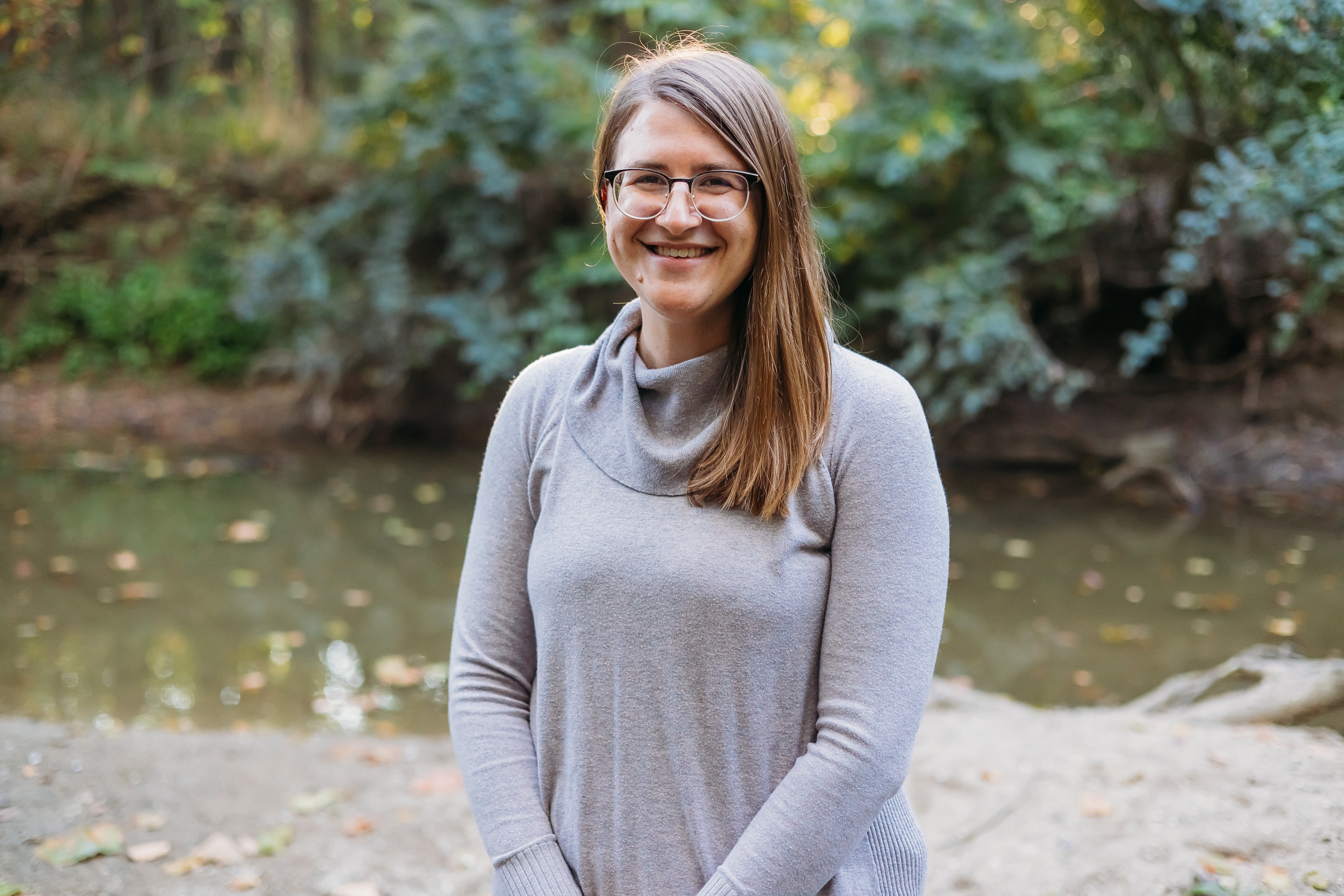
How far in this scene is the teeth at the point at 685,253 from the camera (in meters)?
1.35

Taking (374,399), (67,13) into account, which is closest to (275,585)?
(67,13)

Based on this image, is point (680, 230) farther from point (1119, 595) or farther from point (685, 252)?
point (1119, 595)

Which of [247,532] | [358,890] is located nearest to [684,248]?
[358,890]

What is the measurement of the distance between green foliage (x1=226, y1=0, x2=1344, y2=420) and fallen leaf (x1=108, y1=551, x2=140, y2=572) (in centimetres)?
289

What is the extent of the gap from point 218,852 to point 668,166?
8.38 feet

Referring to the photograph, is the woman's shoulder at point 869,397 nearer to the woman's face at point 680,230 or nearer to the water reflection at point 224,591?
the woman's face at point 680,230

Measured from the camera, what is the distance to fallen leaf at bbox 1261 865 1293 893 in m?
2.24

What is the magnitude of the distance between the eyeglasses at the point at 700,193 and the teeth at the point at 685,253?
4 centimetres

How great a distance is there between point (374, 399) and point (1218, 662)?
23.0 feet

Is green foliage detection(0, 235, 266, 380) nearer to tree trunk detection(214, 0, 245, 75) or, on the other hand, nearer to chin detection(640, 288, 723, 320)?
tree trunk detection(214, 0, 245, 75)

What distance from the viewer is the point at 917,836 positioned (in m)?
1.43

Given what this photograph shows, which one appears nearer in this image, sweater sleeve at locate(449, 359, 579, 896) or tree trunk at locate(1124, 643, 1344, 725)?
sweater sleeve at locate(449, 359, 579, 896)

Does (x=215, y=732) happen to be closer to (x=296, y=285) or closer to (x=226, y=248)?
(x=296, y=285)

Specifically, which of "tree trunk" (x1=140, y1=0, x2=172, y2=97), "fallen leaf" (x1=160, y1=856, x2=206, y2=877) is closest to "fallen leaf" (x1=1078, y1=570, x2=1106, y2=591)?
"fallen leaf" (x1=160, y1=856, x2=206, y2=877)
